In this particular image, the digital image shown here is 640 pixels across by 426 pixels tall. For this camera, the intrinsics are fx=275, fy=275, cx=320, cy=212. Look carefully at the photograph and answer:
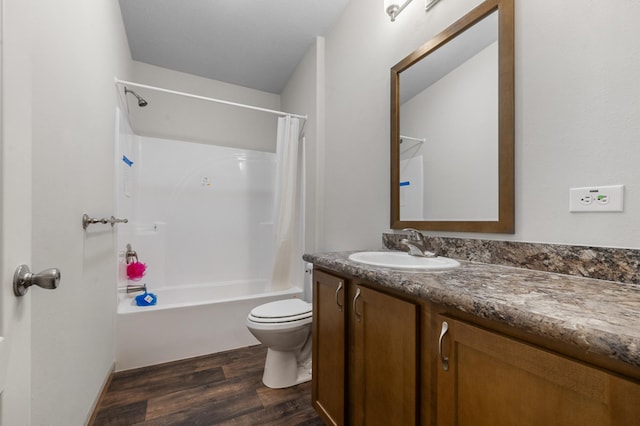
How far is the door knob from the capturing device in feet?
1.73

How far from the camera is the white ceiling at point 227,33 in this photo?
202 cm

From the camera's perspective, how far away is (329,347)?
4.19 ft

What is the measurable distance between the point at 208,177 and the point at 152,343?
1662 mm

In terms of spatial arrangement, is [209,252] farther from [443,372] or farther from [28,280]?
[443,372]

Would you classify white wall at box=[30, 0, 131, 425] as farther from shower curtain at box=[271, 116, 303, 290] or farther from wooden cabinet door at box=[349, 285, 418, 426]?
shower curtain at box=[271, 116, 303, 290]

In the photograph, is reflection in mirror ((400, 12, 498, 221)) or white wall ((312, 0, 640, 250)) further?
reflection in mirror ((400, 12, 498, 221))

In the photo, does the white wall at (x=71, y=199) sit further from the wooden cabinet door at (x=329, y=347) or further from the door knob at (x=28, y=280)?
the wooden cabinet door at (x=329, y=347)

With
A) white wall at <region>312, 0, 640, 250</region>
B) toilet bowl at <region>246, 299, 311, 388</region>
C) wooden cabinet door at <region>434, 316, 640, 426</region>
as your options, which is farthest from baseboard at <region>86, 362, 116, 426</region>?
white wall at <region>312, 0, 640, 250</region>

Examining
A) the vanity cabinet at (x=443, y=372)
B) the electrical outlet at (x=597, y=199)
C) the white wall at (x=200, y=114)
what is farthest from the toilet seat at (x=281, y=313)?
the white wall at (x=200, y=114)

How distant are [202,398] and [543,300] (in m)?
1.83

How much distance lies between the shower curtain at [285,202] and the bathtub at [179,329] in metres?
0.21

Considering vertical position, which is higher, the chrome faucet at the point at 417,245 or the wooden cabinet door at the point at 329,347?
the chrome faucet at the point at 417,245

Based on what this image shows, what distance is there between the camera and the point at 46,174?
0.96 m

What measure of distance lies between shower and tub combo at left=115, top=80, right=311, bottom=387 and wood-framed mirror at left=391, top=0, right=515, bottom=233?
3.55 feet
